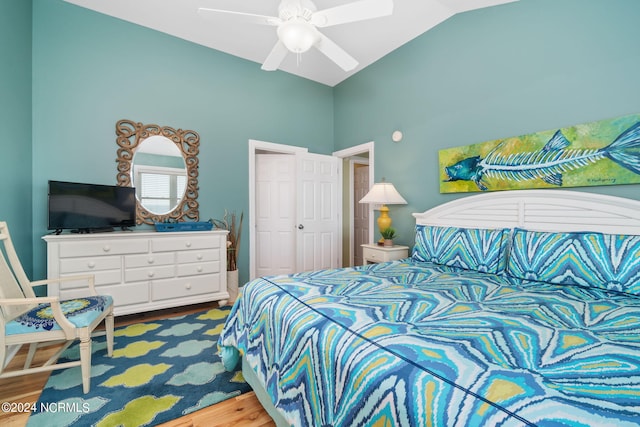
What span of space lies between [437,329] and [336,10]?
1982 millimetres

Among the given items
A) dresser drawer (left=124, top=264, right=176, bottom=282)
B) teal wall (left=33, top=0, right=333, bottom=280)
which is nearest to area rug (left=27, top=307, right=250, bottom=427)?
dresser drawer (left=124, top=264, right=176, bottom=282)

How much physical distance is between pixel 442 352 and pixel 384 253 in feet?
7.82

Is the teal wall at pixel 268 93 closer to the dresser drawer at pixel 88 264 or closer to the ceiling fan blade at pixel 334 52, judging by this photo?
the dresser drawer at pixel 88 264

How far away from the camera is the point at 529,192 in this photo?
7.72ft

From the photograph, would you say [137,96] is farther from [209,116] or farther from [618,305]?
[618,305]

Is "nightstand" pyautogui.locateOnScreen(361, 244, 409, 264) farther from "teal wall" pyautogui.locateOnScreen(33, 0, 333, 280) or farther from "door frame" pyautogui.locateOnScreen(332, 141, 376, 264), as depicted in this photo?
"teal wall" pyautogui.locateOnScreen(33, 0, 333, 280)

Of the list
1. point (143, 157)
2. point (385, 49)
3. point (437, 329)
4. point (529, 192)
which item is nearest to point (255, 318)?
point (437, 329)

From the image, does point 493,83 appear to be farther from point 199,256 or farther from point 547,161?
point 199,256

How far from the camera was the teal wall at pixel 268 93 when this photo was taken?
86.0 inches

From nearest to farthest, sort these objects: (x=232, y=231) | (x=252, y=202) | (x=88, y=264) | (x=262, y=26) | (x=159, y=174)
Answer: (x=88, y=264) < (x=262, y=26) < (x=159, y=174) < (x=232, y=231) < (x=252, y=202)

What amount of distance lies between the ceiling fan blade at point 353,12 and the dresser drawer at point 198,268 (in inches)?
99.0

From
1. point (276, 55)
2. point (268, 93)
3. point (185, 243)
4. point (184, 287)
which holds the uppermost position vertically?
point (268, 93)

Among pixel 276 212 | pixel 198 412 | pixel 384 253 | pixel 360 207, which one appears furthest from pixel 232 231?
pixel 360 207

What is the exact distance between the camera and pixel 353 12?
1888 millimetres
